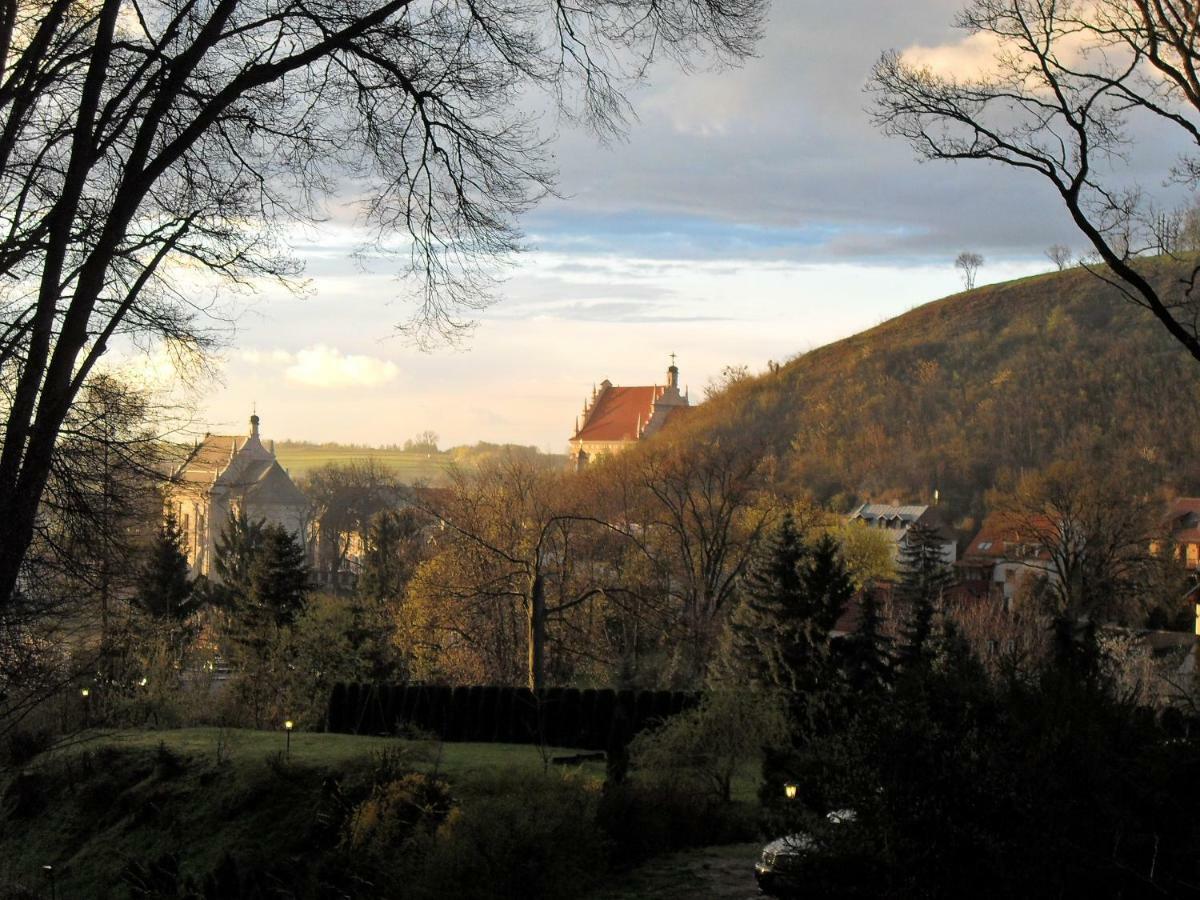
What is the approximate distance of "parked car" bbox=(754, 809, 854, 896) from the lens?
8422 millimetres

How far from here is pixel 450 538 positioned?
140 feet

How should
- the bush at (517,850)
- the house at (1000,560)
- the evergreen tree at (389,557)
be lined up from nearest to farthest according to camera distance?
the bush at (517,850)
the evergreen tree at (389,557)
the house at (1000,560)

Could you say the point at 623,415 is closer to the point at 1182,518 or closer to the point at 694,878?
the point at 1182,518

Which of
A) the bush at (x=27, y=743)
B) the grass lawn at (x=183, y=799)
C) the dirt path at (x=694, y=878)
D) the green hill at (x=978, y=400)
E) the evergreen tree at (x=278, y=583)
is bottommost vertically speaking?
the grass lawn at (x=183, y=799)

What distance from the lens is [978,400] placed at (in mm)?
97750

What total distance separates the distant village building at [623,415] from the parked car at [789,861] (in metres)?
108

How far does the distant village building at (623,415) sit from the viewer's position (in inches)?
4833

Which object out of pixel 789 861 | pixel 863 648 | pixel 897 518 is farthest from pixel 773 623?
pixel 897 518

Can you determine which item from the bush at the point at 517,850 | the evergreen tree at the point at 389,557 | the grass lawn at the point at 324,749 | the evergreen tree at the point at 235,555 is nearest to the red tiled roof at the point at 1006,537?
the evergreen tree at the point at 389,557

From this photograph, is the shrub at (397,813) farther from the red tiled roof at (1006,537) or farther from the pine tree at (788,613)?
the red tiled roof at (1006,537)

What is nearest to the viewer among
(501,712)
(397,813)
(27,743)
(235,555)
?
(397,813)

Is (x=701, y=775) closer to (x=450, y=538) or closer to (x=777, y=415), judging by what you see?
(x=450, y=538)

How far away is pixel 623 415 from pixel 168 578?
85334mm

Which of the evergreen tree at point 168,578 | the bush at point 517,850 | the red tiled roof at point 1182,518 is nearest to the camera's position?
the bush at point 517,850
